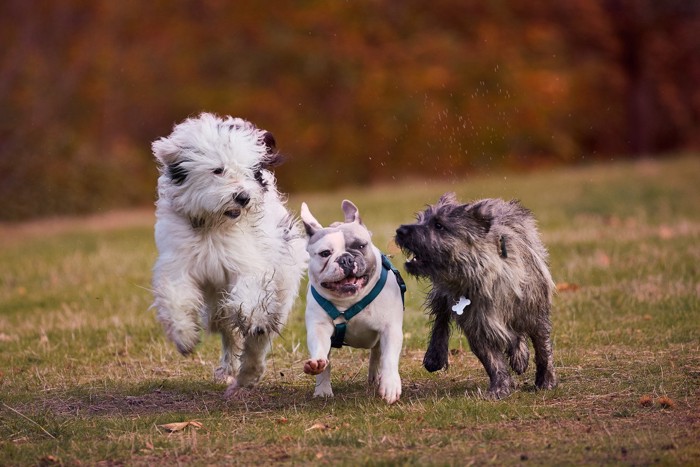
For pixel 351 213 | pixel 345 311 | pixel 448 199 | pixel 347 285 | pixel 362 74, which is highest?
pixel 362 74

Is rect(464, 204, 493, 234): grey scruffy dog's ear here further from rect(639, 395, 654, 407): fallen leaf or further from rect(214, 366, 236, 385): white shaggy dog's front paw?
rect(214, 366, 236, 385): white shaggy dog's front paw

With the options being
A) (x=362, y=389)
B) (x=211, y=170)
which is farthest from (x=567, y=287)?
(x=211, y=170)

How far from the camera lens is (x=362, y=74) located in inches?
1310

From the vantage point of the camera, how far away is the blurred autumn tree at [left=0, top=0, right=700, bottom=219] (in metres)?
30.8

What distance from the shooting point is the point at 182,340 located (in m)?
6.59

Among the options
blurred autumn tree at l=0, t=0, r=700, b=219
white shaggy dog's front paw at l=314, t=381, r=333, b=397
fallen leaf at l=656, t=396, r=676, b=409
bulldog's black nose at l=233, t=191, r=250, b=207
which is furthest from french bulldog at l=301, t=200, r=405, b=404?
blurred autumn tree at l=0, t=0, r=700, b=219

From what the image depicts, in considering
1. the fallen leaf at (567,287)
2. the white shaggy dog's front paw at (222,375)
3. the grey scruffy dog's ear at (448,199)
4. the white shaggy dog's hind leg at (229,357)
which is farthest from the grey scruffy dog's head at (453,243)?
the fallen leaf at (567,287)

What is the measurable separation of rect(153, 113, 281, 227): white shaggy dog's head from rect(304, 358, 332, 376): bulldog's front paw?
3.97ft

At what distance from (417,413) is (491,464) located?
3.65 ft

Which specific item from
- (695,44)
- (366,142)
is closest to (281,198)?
(366,142)

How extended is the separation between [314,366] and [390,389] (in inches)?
20.0

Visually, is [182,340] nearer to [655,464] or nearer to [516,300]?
[516,300]

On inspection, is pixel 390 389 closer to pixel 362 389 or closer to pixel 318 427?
pixel 318 427

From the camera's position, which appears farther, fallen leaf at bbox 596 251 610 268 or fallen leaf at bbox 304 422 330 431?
fallen leaf at bbox 596 251 610 268
